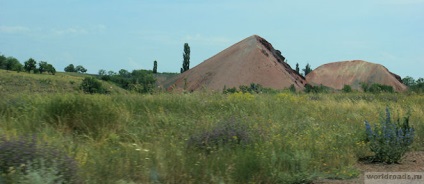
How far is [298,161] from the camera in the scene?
7.57 m

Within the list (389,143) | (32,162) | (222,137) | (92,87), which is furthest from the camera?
(92,87)

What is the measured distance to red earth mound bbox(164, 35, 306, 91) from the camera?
6850cm

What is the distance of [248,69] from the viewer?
71.4 metres

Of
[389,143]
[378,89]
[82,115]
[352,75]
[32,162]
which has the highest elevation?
[352,75]

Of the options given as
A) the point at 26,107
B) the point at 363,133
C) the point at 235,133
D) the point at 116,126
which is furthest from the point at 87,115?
the point at 363,133

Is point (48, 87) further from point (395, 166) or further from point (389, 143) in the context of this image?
point (395, 166)

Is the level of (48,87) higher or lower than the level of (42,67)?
lower

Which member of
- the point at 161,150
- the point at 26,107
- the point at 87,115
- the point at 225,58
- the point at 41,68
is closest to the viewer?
the point at 161,150

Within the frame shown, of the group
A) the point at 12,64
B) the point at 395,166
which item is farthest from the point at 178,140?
the point at 12,64

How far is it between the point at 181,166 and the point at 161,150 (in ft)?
2.23

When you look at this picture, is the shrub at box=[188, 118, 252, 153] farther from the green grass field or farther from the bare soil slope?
the bare soil slope

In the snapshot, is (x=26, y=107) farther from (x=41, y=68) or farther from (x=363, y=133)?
(x=41, y=68)

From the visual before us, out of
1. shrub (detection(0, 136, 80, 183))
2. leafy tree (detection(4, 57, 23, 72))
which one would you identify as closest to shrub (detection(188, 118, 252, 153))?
shrub (detection(0, 136, 80, 183))

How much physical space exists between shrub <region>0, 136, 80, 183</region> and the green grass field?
30 cm
